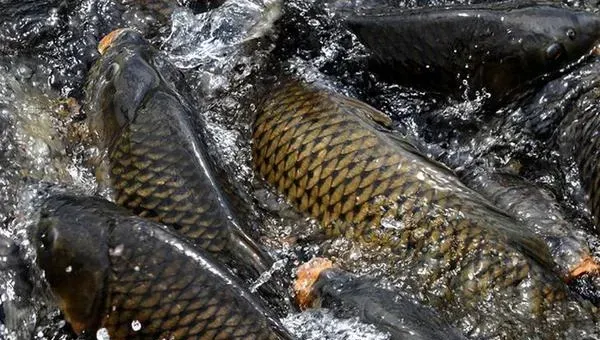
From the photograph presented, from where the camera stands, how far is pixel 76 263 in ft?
11.0

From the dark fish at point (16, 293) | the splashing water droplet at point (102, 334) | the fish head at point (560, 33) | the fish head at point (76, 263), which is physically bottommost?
the dark fish at point (16, 293)

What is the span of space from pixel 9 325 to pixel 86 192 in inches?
24.8

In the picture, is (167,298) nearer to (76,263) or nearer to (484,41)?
(76,263)

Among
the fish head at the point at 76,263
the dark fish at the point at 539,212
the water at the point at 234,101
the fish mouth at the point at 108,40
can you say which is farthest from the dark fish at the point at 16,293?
the dark fish at the point at 539,212

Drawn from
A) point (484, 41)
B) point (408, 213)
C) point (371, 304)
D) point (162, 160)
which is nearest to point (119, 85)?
point (162, 160)

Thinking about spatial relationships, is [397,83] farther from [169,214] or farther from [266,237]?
→ [169,214]

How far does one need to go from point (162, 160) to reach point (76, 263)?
616mm

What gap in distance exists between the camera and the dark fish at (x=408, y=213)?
11.7 feet

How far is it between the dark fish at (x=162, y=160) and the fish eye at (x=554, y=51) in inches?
63.9

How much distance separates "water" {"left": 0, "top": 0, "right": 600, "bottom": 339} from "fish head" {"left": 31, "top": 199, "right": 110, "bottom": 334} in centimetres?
22

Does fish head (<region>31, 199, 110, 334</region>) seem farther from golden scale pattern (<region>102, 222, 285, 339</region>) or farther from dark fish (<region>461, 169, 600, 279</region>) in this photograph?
dark fish (<region>461, 169, 600, 279</region>)

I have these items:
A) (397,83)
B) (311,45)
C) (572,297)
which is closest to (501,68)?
(397,83)

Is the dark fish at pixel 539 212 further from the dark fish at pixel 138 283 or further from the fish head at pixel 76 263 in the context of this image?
the fish head at pixel 76 263

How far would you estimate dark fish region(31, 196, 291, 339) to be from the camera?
10.5 feet
